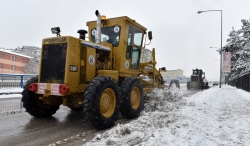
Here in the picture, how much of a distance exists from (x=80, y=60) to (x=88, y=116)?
158cm

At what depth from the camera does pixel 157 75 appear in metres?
Result: 9.88

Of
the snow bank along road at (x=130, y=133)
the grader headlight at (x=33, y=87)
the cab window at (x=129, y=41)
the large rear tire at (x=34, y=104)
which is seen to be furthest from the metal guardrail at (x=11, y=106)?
the cab window at (x=129, y=41)

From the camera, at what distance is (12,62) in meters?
53.8

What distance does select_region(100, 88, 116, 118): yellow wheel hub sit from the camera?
525 cm

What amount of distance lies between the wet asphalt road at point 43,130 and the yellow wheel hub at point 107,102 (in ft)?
1.70

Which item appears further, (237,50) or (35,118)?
(237,50)

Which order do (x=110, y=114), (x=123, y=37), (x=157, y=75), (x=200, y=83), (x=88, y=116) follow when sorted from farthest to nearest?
(x=200, y=83) < (x=157, y=75) < (x=123, y=37) < (x=110, y=114) < (x=88, y=116)

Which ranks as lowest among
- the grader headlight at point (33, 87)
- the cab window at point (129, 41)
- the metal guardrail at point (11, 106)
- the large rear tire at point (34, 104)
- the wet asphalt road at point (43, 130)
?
the wet asphalt road at point (43, 130)

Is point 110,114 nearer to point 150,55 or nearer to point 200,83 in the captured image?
point 150,55

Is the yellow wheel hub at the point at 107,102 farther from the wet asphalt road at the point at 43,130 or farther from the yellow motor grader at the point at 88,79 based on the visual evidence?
the wet asphalt road at the point at 43,130

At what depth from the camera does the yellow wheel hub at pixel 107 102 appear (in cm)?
525

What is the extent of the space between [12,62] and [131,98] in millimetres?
55312

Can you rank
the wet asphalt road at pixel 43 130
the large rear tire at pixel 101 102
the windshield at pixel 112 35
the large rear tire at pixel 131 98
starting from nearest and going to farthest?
the wet asphalt road at pixel 43 130 < the large rear tire at pixel 101 102 < the large rear tire at pixel 131 98 < the windshield at pixel 112 35

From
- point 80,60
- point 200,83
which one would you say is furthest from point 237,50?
point 80,60
